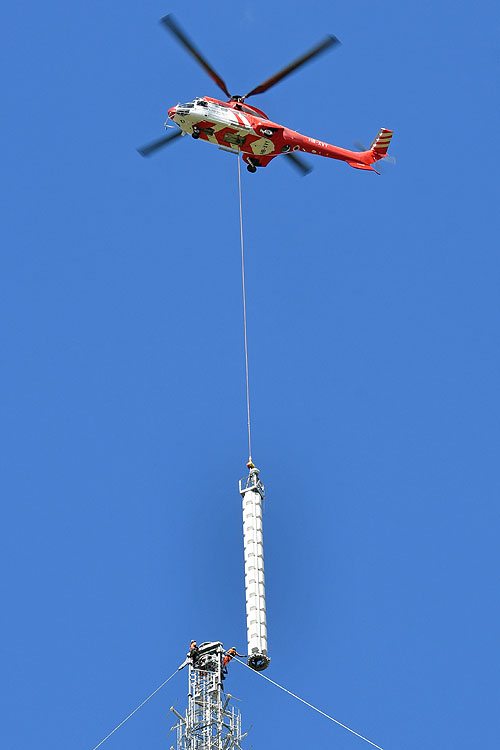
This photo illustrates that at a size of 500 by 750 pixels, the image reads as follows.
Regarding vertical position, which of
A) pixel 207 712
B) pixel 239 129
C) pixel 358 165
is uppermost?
pixel 358 165

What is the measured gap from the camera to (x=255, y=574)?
6556 centimetres

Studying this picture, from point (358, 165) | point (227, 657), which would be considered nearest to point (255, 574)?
point (227, 657)

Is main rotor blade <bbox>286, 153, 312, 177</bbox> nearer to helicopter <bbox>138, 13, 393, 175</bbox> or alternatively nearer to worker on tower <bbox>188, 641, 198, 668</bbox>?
helicopter <bbox>138, 13, 393, 175</bbox>

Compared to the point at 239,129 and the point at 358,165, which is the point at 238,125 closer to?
the point at 239,129

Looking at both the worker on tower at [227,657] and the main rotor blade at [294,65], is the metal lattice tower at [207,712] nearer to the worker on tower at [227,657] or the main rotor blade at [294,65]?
the worker on tower at [227,657]

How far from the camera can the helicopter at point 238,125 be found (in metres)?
75.8

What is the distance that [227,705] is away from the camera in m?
65.1

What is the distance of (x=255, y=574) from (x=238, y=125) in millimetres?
25744

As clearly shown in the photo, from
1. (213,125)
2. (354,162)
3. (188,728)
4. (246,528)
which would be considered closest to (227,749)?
(188,728)

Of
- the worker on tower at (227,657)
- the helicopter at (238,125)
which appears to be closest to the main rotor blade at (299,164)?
the helicopter at (238,125)

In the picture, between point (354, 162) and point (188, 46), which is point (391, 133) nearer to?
point (354, 162)

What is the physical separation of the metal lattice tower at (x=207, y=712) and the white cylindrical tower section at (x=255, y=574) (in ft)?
8.42

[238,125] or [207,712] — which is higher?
[238,125]

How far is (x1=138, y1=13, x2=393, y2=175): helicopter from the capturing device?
7581 cm
